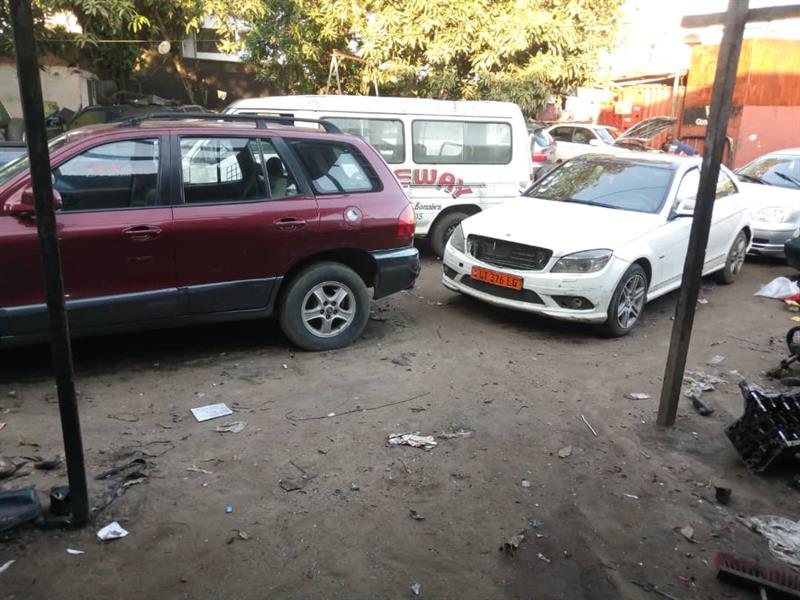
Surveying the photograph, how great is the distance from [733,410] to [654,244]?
2.14 metres

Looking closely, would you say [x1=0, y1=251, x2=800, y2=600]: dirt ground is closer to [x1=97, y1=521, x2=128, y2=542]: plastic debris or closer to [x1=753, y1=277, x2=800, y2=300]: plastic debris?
[x1=97, y1=521, x2=128, y2=542]: plastic debris

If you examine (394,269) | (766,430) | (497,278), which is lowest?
(766,430)

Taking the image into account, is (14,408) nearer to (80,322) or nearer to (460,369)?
(80,322)

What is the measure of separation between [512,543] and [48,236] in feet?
7.89

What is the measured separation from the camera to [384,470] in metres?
3.70

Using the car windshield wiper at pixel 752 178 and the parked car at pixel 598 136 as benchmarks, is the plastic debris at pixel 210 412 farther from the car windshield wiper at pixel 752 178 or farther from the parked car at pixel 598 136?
the parked car at pixel 598 136

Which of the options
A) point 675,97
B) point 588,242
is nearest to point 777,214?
point 588,242

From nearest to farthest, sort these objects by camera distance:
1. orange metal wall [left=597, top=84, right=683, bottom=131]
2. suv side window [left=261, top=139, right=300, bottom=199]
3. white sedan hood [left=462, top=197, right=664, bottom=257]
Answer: suv side window [left=261, top=139, right=300, bottom=199], white sedan hood [left=462, top=197, right=664, bottom=257], orange metal wall [left=597, top=84, right=683, bottom=131]

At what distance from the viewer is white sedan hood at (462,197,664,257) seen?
605cm

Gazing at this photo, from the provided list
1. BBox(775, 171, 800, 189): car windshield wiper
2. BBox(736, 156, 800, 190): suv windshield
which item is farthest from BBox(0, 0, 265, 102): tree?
BBox(775, 171, 800, 189): car windshield wiper

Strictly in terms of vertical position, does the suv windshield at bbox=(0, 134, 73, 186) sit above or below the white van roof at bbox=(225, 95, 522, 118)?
below

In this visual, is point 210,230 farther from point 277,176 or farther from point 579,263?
point 579,263

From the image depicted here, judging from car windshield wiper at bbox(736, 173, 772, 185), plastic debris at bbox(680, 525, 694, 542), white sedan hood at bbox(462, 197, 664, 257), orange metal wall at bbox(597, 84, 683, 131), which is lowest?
plastic debris at bbox(680, 525, 694, 542)

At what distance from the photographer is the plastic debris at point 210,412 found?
4285 mm
